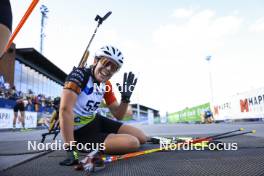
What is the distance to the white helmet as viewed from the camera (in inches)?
95.4

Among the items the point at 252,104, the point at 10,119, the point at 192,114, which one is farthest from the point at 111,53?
the point at 192,114

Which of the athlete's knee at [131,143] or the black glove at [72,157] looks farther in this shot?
the athlete's knee at [131,143]


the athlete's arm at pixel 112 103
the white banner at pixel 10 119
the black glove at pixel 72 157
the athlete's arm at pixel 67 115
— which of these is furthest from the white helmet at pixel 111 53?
the white banner at pixel 10 119

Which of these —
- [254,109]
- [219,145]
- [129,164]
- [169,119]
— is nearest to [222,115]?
[254,109]

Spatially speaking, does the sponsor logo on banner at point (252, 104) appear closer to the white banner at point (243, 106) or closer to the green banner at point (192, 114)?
the white banner at point (243, 106)

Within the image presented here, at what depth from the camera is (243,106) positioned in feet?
47.5

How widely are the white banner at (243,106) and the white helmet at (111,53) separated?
38.5 ft

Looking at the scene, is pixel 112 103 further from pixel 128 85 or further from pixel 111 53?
pixel 111 53

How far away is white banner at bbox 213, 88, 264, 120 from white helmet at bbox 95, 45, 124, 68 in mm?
11727

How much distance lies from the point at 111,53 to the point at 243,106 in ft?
45.1

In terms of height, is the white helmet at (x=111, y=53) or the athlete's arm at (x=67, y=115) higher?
the white helmet at (x=111, y=53)

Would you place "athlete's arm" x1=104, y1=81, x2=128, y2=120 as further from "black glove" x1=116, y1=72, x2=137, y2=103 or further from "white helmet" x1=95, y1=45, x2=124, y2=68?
"white helmet" x1=95, y1=45, x2=124, y2=68

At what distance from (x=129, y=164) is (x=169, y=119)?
36932 millimetres

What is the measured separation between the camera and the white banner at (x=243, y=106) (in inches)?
499
